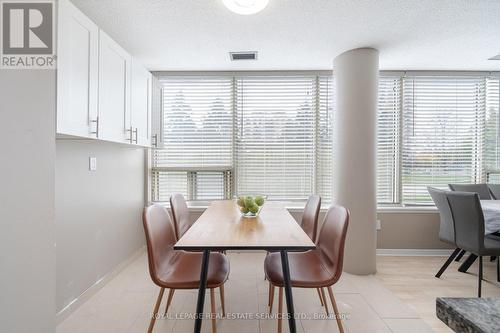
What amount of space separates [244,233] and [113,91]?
5.46 ft

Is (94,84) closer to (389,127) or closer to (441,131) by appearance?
(389,127)

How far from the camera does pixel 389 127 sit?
3387mm

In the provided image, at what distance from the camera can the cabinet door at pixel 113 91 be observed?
2030 mm

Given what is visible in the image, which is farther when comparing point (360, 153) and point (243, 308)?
point (360, 153)

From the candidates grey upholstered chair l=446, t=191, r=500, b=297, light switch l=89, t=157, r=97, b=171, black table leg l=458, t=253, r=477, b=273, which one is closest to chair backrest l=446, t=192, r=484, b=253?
grey upholstered chair l=446, t=191, r=500, b=297

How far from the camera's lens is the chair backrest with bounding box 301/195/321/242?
7.06 ft

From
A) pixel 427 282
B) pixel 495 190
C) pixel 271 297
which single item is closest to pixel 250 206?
pixel 271 297

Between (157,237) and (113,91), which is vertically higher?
(113,91)

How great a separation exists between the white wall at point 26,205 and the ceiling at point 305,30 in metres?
1.05

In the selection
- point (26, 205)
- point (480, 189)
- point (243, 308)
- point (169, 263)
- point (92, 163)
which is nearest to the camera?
point (26, 205)

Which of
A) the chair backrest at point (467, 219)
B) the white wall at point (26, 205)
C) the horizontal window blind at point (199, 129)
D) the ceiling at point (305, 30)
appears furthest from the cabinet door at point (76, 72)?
the chair backrest at point (467, 219)

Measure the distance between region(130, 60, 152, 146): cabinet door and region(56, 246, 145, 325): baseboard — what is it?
135cm

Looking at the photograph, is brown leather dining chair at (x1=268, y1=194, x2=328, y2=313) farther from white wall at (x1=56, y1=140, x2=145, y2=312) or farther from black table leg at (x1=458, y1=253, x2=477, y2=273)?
black table leg at (x1=458, y1=253, x2=477, y2=273)

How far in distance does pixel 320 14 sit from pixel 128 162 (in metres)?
2.50
